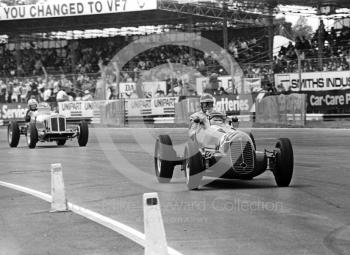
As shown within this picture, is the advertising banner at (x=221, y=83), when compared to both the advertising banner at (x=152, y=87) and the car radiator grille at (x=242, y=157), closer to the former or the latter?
the advertising banner at (x=152, y=87)

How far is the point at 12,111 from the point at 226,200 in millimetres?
31966

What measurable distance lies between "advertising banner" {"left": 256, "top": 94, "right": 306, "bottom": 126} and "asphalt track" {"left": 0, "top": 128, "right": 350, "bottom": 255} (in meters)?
9.48

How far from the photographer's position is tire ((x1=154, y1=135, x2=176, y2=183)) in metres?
12.0

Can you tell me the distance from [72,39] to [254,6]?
17429mm

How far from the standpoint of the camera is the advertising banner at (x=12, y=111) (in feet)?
131

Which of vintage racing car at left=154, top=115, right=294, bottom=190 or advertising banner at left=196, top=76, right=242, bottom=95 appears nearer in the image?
vintage racing car at left=154, top=115, right=294, bottom=190

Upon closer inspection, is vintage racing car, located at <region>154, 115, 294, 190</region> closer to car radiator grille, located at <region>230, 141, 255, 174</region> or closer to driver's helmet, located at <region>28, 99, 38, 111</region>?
car radiator grille, located at <region>230, 141, 255, 174</region>

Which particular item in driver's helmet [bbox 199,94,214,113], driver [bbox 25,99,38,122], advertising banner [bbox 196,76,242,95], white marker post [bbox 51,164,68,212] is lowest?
white marker post [bbox 51,164,68,212]

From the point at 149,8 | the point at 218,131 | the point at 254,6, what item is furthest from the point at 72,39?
the point at 218,131

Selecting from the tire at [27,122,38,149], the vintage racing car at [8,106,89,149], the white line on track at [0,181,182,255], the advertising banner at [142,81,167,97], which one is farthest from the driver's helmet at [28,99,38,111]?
the white line on track at [0,181,182,255]

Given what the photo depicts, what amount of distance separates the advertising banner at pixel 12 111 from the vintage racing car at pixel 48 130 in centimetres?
1662

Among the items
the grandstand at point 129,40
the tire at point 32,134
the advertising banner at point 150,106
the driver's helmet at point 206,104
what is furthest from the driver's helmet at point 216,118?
the advertising banner at point 150,106

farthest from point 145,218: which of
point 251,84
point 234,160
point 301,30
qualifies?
point 301,30

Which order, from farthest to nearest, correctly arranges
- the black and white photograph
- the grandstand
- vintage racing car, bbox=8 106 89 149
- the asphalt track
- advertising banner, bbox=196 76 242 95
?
1. the grandstand
2. advertising banner, bbox=196 76 242 95
3. vintage racing car, bbox=8 106 89 149
4. the black and white photograph
5. the asphalt track
